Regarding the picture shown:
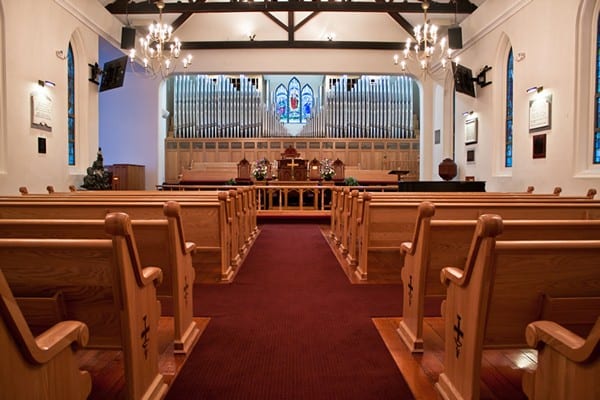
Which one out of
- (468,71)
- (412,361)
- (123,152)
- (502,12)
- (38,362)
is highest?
(502,12)

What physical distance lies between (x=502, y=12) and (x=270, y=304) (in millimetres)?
7744

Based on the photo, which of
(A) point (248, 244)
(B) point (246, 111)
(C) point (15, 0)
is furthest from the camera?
(B) point (246, 111)

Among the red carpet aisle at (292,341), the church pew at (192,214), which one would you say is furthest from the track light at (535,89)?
the church pew at (192,214)

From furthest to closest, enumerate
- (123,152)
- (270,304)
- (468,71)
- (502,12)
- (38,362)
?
(123,152) → (468,71) → (502,12) → (270,304) → (38,362)

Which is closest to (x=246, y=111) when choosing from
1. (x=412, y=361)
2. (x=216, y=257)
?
(x=216, y=257)

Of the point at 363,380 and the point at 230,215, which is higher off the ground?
the point at 230,215

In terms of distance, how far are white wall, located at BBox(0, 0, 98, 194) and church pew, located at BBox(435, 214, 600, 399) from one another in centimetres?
658

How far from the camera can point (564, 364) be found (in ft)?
4.05

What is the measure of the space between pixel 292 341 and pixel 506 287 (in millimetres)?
1300

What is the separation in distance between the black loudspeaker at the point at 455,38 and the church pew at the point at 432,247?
28.0ft

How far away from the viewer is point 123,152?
12281mm

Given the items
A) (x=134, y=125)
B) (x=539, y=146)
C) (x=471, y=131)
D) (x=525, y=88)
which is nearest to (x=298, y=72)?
(x=134, y=125)

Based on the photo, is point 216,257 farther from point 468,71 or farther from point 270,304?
point 468,71

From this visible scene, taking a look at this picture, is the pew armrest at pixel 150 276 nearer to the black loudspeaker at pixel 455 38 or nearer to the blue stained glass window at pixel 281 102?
the black loudspeaker at pixel 455 38
